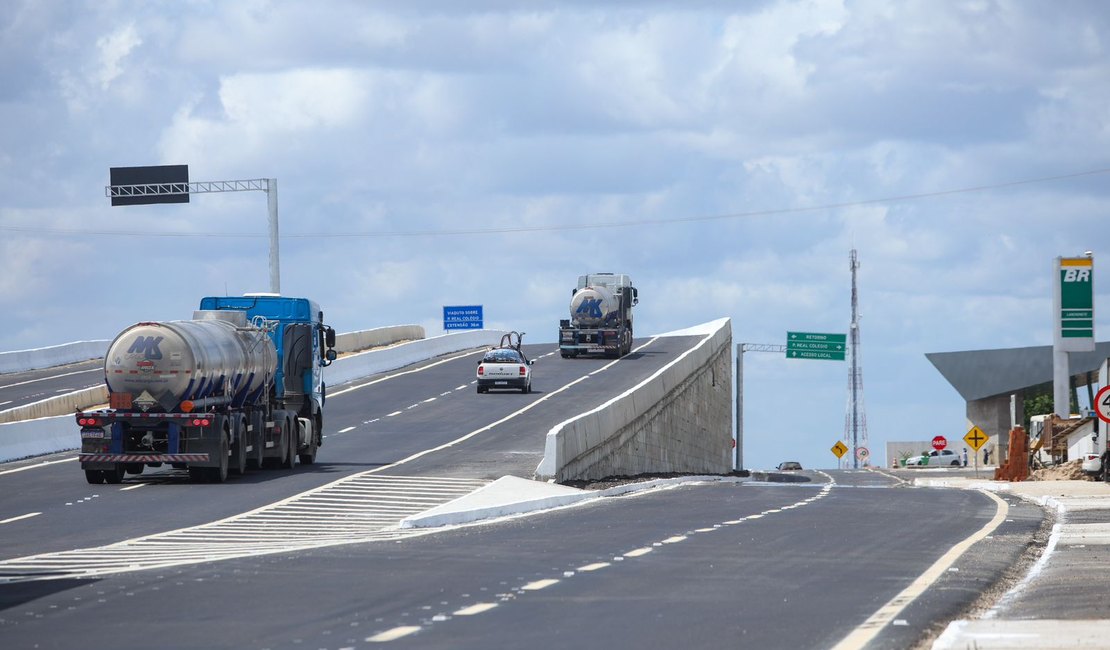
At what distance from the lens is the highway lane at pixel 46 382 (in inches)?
2189

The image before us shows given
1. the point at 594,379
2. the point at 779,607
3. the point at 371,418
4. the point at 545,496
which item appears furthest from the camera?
the point at 594,379

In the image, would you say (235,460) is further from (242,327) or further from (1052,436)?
(1052,436)

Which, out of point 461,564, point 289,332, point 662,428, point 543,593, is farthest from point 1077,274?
point 543,593

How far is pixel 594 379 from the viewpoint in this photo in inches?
2470

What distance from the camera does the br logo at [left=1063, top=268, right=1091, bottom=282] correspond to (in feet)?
193

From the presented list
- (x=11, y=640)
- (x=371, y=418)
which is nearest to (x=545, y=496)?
(x=11, y=640)

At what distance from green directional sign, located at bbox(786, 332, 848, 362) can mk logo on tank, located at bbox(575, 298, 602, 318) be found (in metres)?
25.0

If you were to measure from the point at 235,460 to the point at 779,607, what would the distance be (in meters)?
21.3

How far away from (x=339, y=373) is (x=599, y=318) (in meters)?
14.0

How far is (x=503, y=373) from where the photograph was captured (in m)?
58.1

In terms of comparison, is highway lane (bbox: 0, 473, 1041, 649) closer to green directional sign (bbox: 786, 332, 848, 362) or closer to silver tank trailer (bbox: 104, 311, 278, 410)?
silver tank trailer (bbox: 104, 311, 278, 410)

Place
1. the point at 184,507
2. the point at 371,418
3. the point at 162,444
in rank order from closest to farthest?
the point at 184,507 < the point at 162,444 < the point at 371,418

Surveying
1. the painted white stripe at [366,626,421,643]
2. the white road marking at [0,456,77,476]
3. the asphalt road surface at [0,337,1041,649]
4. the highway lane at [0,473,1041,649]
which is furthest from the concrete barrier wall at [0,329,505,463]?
the painted white stripe at [366,626,421,643]

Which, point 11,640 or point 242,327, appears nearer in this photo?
point 11,640
